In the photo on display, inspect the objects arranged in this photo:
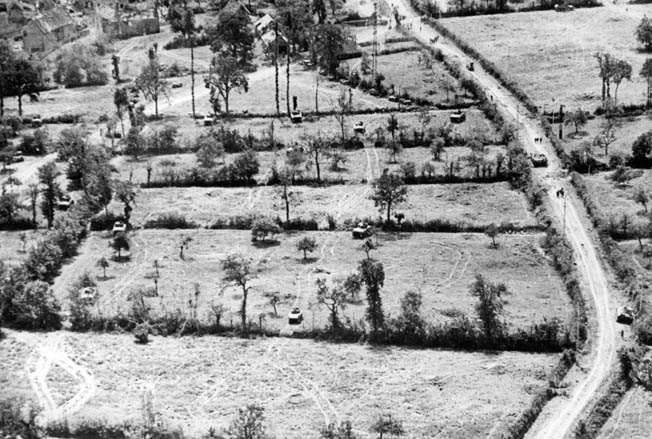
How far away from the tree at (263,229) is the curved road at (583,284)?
17213 mm

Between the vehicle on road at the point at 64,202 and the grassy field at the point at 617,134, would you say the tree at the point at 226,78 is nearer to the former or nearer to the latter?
the vehicle on road at the point at 64,202

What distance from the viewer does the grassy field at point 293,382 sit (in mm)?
50719

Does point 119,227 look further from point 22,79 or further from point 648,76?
point 648,76

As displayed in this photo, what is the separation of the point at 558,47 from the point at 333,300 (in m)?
55.2

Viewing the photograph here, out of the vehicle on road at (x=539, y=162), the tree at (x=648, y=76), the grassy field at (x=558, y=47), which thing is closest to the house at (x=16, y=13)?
the grassy field at (x=558, y=47)

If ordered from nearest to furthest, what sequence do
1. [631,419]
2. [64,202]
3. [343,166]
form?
[631,419] < [64,202] < [343,166]

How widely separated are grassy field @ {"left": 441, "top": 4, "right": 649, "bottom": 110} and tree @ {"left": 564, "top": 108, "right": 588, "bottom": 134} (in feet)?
12.5

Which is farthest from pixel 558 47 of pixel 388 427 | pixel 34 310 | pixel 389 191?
pixel 388 427

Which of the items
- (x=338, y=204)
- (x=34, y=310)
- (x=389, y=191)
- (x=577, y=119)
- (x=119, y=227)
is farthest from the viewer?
(x=577, y=119)

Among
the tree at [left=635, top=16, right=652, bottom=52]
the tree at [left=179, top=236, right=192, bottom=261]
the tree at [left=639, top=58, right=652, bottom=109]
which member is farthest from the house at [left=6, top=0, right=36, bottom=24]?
the tree at [left=639, top=58, right=652, bottom=109]

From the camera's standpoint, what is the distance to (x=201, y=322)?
59844mm

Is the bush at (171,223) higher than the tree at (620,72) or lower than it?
lower

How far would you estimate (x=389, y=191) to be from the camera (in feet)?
235

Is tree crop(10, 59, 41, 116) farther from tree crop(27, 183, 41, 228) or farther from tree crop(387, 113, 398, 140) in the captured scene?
tree crop(387, 113, 398, 140)
